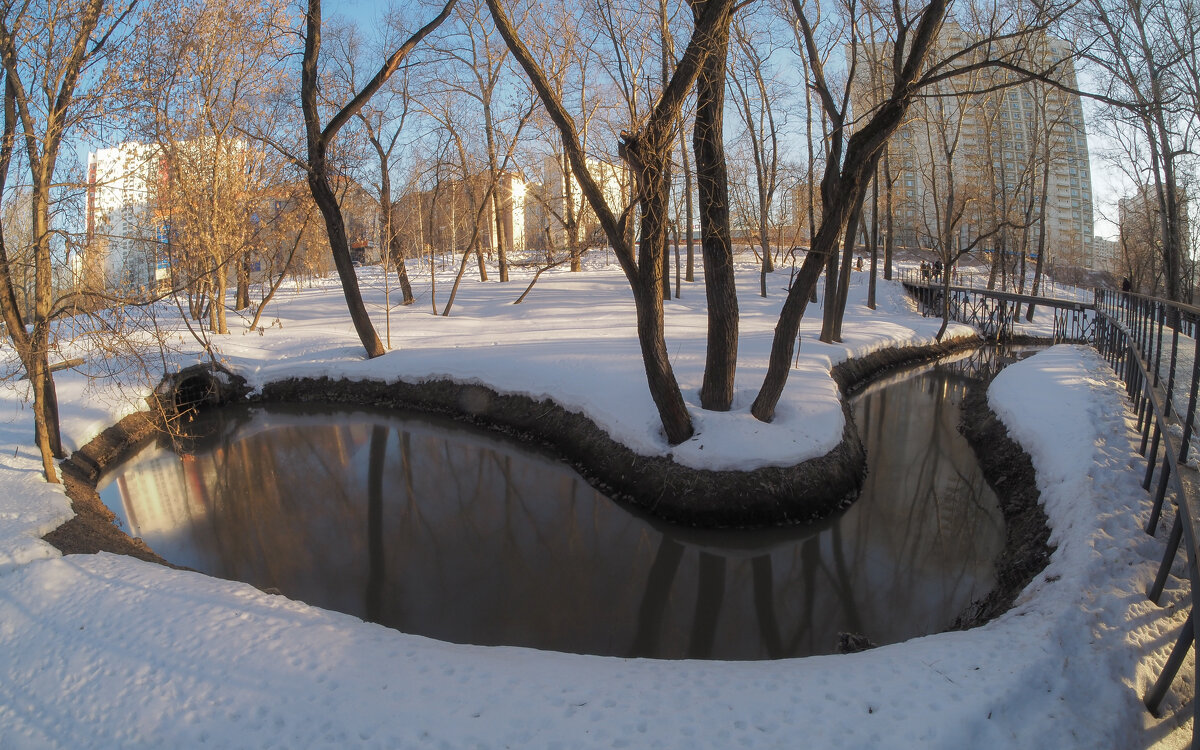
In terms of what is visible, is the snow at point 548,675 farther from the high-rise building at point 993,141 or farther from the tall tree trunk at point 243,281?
the tall tree trunk at point 243,281

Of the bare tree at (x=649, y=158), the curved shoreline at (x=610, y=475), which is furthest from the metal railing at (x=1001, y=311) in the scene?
the bare tree at (x=649, y=158)

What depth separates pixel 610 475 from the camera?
9156mm

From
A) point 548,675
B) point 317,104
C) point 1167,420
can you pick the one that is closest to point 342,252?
point 317,104

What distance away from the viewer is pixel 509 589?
6.57 m

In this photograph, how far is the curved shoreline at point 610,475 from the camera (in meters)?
7.87

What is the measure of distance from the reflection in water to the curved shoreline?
0.89ft

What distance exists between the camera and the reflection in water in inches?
236

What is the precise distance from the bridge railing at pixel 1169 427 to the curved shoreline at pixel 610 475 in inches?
127

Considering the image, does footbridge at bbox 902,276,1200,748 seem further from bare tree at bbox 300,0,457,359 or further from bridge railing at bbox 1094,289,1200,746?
bare tree at bbox 300,0,457,359

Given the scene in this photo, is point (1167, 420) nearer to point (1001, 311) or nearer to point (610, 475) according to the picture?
point (610, 475)

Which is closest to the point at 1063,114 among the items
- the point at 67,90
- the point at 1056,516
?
the point at 1056,516

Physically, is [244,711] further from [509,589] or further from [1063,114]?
[1063,114]

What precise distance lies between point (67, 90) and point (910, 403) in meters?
14.8

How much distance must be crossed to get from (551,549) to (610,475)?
191cm
